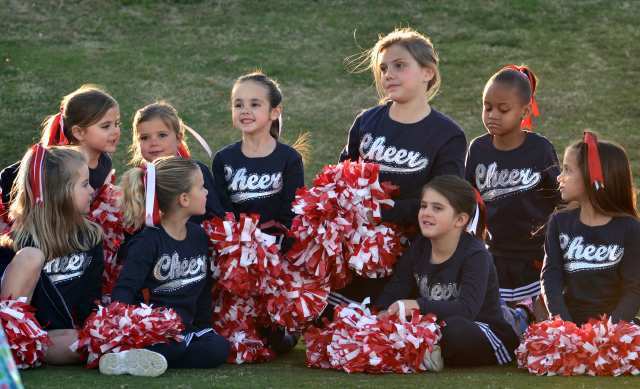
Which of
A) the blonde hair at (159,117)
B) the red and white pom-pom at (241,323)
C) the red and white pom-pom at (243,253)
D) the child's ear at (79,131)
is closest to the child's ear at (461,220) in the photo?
the red and white pom-pom at (243,253)

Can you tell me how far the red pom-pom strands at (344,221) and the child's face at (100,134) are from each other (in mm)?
1358

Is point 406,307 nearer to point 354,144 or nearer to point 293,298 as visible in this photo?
point 293,298

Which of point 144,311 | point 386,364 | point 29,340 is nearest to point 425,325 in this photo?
point 386,364

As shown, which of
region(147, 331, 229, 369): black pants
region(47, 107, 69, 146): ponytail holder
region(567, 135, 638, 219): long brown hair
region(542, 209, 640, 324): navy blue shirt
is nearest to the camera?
region(147, 331, 229, 369): black pants

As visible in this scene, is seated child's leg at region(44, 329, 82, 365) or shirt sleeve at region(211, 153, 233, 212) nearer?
seated child's leg at region(44, 329, 82, 365)

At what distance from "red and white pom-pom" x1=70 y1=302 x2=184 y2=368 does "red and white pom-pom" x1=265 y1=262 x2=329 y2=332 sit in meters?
0.62

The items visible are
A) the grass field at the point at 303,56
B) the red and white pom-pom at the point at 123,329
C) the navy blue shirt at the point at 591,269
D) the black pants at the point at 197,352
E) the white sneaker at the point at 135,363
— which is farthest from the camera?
the grass field at the point at 303,56

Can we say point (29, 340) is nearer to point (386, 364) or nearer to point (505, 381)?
point (386, 364)

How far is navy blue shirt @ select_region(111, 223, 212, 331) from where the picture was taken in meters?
5.41

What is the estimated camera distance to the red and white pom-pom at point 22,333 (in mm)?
5098

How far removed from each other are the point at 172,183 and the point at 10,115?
727cm

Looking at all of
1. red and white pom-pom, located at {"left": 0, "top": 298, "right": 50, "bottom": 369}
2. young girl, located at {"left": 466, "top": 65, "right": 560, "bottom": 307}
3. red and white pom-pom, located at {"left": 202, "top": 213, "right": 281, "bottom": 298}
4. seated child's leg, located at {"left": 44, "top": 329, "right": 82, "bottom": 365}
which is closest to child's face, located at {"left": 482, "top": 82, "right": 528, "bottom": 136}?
young girl, located at {"left": 466, "top": 65, "right": 560, "bottom": 307}

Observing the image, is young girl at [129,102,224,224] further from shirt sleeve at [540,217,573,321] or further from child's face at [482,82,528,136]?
shirt sleeve at [540,217,573,321]

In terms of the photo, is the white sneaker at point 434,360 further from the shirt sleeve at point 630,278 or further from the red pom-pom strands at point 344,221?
the shirt sleeve at point 630,278
